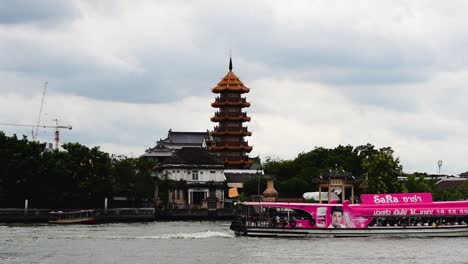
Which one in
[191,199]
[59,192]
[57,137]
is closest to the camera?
[59,192]

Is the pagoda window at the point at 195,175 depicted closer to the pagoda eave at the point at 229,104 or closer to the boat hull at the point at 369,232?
the pagoda eave at the point at 229,104

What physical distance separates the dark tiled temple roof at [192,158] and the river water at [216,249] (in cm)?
5500

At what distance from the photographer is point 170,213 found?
112 meters

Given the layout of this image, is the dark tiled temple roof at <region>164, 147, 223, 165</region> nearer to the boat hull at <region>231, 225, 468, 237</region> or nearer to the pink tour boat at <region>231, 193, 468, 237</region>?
the pink tour boat at <region>231, 193, 468, 237</region>

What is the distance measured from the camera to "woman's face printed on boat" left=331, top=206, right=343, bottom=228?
224ft

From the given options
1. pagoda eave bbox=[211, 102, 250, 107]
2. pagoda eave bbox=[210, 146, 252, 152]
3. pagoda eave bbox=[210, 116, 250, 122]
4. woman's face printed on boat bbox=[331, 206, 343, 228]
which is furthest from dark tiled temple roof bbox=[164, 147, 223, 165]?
woman's face printed on boat bbox=[331, 206, 343, 228]

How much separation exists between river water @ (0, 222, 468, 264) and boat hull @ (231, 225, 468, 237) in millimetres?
1029

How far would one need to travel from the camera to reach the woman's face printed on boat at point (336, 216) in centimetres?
6812

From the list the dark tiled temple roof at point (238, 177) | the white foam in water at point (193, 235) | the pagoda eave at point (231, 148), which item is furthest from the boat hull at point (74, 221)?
the pagoda eave at point (231, 148)

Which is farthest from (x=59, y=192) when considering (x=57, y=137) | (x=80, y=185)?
(x=57, y=137)

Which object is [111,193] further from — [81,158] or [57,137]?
[57,137]

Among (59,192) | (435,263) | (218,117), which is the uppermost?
(218,117)

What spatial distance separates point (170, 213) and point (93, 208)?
28.4ft

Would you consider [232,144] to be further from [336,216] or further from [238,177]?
[336,216]
